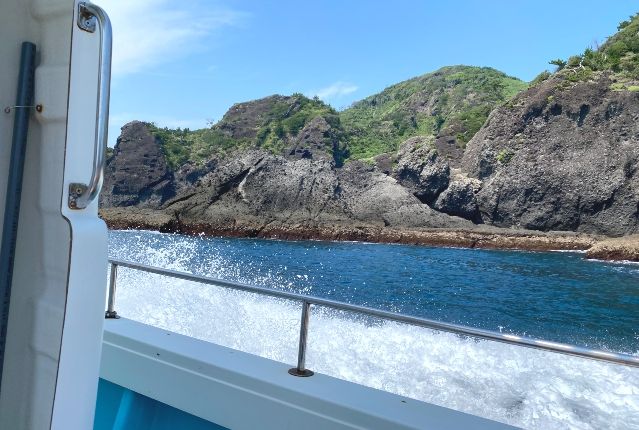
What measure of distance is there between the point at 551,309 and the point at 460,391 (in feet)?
37.2

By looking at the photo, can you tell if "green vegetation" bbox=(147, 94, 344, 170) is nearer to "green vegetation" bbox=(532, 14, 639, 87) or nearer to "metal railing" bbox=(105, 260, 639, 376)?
"green vegetation" bbox=(532, 14, 639, 87)

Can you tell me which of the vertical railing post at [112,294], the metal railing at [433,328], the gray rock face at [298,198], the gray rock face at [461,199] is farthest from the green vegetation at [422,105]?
the metal railing at [433,328]

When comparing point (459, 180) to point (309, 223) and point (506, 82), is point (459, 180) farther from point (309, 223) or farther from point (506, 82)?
point (506, 82)

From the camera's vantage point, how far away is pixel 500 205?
146ft

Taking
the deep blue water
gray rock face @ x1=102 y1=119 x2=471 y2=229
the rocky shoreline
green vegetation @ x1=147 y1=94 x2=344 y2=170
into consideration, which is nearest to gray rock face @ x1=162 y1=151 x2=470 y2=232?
gray rock face @ x1=102 y1=119 x2=471 y2=229

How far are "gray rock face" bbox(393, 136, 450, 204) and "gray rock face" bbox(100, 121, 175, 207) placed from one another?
34.0m

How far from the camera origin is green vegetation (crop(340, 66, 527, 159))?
8506cm

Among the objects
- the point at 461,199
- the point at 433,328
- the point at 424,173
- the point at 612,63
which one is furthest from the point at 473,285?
the point at 612,63

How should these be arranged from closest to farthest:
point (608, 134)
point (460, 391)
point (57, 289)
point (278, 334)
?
point (57, 289), point (460, 391), point (278, 334), point (608, 134)

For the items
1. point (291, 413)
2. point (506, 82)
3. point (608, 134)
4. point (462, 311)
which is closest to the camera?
point (291, 413)

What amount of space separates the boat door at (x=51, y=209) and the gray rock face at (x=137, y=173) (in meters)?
70.1

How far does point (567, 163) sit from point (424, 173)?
1181 centimetres

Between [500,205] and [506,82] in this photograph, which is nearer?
[500,205]

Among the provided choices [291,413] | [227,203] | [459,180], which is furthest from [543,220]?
[291,413]
